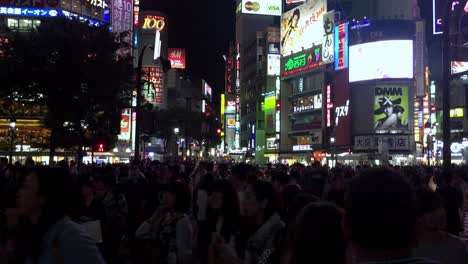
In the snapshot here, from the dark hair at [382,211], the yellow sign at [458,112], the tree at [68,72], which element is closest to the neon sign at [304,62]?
the yellow sign at [458,112]

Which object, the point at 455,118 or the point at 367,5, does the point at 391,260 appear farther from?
the point at 455,118

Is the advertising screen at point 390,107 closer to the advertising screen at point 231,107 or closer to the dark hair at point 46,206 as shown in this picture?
the dark hair at point 46,206

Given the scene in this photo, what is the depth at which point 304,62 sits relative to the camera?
8006 centimetres

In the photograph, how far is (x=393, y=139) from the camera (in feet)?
205

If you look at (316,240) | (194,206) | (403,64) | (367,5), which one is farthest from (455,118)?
(316,240)

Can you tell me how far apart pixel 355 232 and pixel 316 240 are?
0.42 meters

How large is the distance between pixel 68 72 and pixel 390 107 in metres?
48.1

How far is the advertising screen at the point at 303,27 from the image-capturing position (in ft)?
257

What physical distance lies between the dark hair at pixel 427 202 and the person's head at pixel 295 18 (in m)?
81.5

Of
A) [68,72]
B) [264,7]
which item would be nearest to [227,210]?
[68,72]

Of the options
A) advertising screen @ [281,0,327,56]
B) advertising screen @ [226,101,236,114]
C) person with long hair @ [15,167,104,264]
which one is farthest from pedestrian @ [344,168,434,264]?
advertising screen @ [226,101,236,114]

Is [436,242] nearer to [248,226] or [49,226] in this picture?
[248,226]

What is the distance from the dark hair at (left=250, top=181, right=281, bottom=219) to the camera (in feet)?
17.6

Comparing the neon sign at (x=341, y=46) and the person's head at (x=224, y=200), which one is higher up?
the neon sign at (x=341, y=46)
